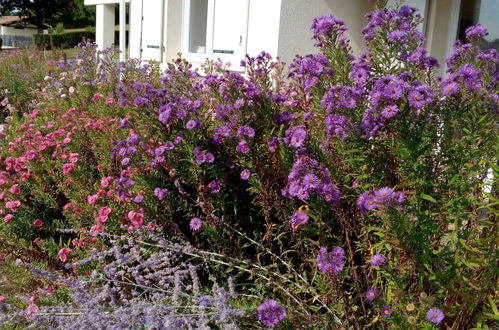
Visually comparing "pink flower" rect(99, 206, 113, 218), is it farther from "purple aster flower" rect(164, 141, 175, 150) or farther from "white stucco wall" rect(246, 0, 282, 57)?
"white stucco wall" rect(246, 0, 282, 57)

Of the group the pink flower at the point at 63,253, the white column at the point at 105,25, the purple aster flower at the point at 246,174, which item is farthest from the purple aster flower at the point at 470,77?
the white column at the point at 105,25

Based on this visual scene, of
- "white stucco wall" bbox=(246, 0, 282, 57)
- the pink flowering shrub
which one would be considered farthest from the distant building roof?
the pink flowering shrub

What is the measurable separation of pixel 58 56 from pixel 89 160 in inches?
346

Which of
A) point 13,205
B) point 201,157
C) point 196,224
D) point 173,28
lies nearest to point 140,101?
point 201,157

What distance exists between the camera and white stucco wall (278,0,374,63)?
7.10 m

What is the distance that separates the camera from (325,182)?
222 cm

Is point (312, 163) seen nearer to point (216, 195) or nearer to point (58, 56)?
point (216, 195)

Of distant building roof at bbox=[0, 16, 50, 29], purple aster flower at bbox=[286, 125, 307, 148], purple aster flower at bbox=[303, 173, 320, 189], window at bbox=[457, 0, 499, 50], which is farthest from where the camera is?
distant building roof at bbox=[0, 16, 50, 29]

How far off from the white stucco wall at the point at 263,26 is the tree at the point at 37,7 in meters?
41.9

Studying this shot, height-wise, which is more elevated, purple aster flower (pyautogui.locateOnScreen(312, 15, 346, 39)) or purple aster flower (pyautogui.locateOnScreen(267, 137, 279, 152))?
purple aster flower (pyautogui.locateOnScreen(312, 15, 346, 39))

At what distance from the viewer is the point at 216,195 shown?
2934 millimetres

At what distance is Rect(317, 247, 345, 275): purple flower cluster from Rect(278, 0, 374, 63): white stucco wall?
5.46 meters

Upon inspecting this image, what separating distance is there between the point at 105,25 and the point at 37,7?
36257mm

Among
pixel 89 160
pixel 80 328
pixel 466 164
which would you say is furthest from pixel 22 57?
pixel 466 164
